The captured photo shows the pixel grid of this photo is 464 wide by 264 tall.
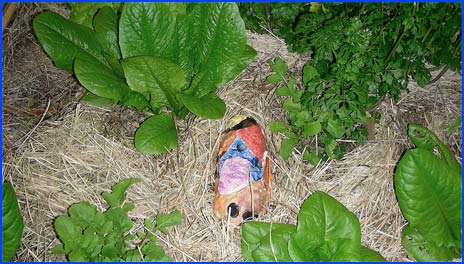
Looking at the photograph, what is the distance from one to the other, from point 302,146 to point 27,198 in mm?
930

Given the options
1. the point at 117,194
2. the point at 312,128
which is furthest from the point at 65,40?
the point at 312,128

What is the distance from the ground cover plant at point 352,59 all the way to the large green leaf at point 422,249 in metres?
0.33

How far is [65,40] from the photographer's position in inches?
64.9

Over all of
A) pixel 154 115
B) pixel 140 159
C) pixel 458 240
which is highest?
pixel 154 115

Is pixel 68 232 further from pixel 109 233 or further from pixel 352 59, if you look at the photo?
pixel 352 59

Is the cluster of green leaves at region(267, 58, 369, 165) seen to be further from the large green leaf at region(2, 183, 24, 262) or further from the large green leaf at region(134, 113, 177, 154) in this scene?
the large green leaf at region(2, 183, 24, 262)

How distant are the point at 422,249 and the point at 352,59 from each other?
613 mm

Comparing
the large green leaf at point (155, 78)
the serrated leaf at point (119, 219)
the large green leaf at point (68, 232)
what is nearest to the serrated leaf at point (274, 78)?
the large green leaf at point (155, 78)

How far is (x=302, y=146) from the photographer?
1711 millimetres

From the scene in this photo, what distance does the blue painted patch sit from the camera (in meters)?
1.55

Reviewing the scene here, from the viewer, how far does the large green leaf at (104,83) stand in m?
1.57

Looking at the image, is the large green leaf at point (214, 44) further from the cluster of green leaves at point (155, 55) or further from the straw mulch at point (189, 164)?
the straw mulch at point (189, 164)

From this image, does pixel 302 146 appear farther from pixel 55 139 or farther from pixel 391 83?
pixel 55 139

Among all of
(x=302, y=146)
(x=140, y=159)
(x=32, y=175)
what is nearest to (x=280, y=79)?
(x=302, y=146)
